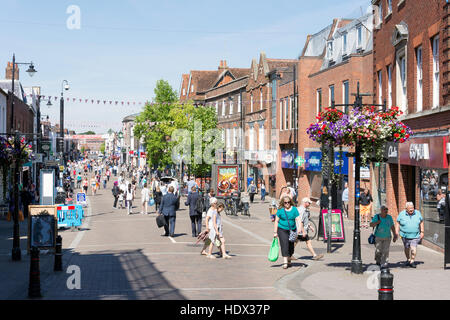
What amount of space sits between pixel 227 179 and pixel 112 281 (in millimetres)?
22821

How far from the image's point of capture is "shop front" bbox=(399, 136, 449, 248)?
17203 millimetres

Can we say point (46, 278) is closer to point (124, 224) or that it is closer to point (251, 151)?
point (124, 224)

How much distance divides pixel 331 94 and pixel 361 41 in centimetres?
337

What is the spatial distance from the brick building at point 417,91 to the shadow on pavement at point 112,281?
27.8ft

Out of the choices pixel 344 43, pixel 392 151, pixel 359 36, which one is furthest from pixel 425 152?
pixel 344 43

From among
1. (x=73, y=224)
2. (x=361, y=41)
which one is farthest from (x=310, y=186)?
(x=73, y=224)

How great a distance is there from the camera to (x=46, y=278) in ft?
44.0

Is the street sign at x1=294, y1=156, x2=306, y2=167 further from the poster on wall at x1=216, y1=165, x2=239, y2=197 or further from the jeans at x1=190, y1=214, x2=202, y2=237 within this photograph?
the jeans at x1=190, y1=214, x2=202, y2=237

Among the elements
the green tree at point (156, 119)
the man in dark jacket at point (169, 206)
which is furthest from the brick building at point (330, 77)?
the green tree at point (156, 119)

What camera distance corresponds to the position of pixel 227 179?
35500 millimetres

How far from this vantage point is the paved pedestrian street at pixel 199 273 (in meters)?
11.4

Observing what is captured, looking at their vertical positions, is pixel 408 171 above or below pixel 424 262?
above

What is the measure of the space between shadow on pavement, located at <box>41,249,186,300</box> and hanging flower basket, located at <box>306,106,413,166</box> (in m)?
4.58

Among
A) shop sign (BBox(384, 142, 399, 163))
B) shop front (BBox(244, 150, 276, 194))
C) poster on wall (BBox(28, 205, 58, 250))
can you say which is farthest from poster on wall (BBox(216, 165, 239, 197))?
poster on wall (BBox(28, 205, 58, 250))
